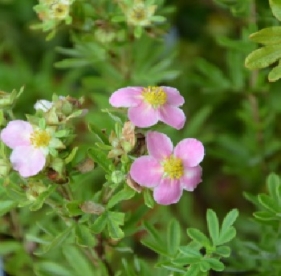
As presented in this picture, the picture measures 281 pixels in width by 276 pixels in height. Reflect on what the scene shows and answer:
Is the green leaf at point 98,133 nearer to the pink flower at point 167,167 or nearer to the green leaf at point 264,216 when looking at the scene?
the pink flower at point 167,167

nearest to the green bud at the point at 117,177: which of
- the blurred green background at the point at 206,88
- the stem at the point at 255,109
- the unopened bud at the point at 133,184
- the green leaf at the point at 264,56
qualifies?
the unopened bud at the point at 133,184

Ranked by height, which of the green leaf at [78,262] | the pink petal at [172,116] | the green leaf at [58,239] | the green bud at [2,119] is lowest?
the green leaf at [78,262]

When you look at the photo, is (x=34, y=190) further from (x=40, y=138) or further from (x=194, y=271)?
(x=194, y=271)

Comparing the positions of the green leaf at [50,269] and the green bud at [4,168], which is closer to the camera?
the green bud at [4,168]

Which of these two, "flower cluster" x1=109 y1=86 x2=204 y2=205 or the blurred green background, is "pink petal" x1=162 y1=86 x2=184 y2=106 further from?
the blurred green background

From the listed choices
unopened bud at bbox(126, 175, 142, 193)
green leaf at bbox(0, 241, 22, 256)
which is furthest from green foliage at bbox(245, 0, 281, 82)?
green leaf at bbox(0, 241, 22, 256)

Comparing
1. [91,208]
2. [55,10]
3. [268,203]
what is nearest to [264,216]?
[268,203]

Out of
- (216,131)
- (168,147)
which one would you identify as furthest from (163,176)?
(216,131)

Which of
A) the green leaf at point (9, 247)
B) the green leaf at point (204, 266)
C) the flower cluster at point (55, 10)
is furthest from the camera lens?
the green leaf at point (9, 247)
